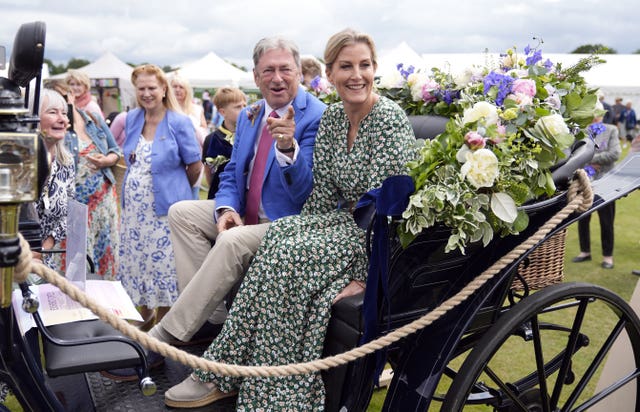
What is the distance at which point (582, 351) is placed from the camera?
443cm

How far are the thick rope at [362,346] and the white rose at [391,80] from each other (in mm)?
1383

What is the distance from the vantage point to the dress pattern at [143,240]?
4.39 meters

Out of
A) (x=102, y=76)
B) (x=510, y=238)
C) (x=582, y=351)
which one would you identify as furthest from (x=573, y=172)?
(x=102, y=76)

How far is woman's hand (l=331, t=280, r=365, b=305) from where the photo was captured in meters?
2.32

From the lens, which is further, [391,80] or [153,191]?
Answer: [153,191]

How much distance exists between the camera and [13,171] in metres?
1.35

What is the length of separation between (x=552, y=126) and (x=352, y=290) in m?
0.92

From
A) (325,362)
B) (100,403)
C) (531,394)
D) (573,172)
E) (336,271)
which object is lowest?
(531,394)

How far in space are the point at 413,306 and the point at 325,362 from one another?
0.39m

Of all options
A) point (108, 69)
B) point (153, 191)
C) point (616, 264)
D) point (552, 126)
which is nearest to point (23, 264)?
point (552, 126)

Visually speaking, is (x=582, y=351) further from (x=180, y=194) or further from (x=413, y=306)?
(x=180, y=194)

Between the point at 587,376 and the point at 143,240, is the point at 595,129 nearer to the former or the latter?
the point at 587,376

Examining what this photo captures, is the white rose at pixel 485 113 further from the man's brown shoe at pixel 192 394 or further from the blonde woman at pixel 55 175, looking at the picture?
the blonde woman at pixel 55 175

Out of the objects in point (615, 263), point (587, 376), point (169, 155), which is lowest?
point (615, 263)
